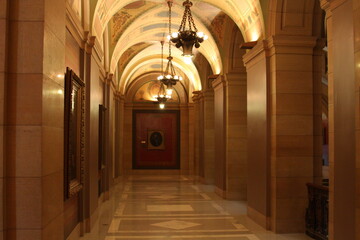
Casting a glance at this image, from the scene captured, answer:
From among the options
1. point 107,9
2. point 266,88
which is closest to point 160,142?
point 107,9

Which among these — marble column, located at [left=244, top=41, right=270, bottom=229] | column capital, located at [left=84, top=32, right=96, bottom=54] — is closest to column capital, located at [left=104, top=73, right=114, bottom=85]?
column capital, located at [left=84, top=32, right=96, bottom=54]

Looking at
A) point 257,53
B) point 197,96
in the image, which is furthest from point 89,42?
point 197,96

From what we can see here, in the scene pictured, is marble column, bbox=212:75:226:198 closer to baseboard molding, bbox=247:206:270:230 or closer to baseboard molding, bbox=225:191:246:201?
baseboard molding, bbox=225:191:246:201

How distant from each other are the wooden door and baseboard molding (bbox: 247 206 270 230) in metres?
15.0

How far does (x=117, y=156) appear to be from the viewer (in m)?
18.7

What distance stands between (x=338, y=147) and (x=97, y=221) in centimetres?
592

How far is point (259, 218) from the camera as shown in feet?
28.5

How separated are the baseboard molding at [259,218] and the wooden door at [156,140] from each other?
1501 cm

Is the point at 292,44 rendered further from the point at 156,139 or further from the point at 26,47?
the point at 156,139

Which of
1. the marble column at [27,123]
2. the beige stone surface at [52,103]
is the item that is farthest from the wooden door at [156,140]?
the marble column at [27,123]

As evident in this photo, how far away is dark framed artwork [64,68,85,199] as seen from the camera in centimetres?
578

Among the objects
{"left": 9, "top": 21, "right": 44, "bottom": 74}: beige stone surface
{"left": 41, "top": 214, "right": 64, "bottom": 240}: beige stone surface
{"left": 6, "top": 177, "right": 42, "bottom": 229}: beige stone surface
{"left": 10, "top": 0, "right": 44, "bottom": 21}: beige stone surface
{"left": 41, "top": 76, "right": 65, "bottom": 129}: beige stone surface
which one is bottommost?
{"left": 41, "top": 214, "right": 64, "bottom": 240}: beige stone surface

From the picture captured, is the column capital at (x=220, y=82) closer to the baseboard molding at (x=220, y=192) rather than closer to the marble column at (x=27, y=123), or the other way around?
the baseboard molding at (x=220, y=192)

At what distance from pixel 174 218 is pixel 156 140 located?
1497 cm
